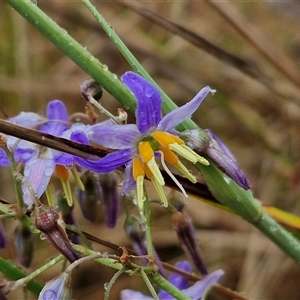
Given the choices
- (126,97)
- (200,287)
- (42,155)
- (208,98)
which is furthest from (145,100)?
(208,98)

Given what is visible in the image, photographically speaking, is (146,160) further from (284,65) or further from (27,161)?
(284,65)

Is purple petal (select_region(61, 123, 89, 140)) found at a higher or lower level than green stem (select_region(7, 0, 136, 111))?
lower

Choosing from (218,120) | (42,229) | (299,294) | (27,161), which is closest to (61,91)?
(218,120)

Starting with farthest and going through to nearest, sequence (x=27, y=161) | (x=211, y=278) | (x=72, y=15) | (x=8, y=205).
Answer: (x=72, y=15), (x=211, y=278), (x=27, y=161), (x=8, y=205)

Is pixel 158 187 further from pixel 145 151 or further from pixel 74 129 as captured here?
pixel 74 129

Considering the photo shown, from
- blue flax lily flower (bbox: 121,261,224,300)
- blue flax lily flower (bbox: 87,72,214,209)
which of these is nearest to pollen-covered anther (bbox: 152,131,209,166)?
blue flax lily flower (bbox: 87,72,214,209)

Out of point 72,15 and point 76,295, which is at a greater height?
point 72,15

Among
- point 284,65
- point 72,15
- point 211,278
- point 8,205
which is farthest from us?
point 72,15

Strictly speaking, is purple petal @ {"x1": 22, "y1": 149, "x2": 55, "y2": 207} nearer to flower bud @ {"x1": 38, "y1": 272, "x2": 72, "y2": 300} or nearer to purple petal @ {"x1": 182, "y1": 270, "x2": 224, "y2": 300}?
flower bud @ {"x1": 38, "y1": 272, "x2": 72, "y2": 300}
